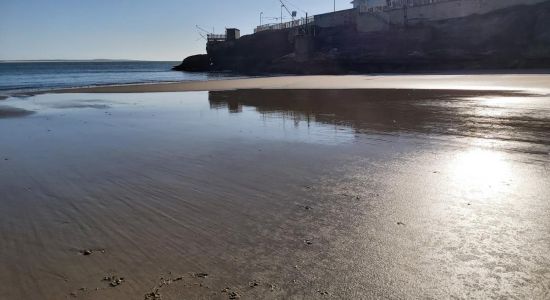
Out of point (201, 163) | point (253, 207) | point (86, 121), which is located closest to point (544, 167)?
point (253, 207)

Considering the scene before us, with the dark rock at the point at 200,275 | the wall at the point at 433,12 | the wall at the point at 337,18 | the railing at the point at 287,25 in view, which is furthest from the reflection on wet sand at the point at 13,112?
the railing at the point at 287,25

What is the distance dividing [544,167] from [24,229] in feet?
20.2

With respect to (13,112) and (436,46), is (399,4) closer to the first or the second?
(436,46)

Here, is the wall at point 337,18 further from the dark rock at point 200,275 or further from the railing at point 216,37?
the dark rock at point 200,275

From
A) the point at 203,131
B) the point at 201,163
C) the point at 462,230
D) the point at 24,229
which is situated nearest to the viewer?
the point at 462,230

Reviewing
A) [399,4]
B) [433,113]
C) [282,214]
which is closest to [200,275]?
[282,214]

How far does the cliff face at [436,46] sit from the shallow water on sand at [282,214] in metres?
29.9

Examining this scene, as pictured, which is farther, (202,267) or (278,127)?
(278,127)

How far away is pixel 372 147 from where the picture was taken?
24.5 ft

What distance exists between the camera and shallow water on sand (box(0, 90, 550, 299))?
9.91 feet

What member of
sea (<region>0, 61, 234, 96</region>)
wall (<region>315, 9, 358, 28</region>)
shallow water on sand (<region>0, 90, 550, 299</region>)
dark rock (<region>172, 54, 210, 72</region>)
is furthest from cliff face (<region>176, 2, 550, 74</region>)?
shallow water on sand (<region>0, 90, 550, 299</region>)

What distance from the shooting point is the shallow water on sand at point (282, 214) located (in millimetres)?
3020

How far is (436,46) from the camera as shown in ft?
137

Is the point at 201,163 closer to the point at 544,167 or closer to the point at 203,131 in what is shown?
the point at 203,131
